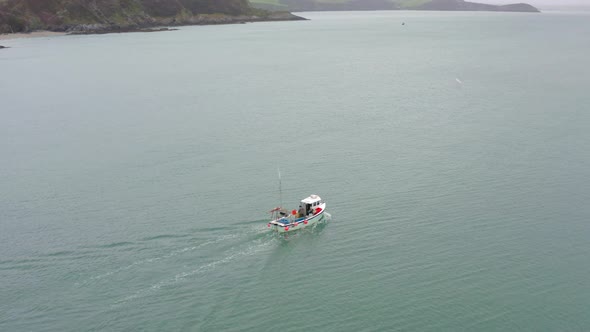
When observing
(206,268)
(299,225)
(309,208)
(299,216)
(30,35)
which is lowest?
(206,268)

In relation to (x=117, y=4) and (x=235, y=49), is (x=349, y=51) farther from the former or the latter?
(x=117, y=4)

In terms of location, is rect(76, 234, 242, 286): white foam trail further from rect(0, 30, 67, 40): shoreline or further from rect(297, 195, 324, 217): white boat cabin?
rect(0, 30, 67, 40): shoreline

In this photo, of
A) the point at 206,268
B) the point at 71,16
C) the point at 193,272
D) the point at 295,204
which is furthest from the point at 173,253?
the point at 71,16

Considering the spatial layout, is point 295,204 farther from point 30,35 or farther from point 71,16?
point 71,16

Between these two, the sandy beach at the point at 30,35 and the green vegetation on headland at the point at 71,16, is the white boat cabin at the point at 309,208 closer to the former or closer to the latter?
the sandy beach at the point at 30,35

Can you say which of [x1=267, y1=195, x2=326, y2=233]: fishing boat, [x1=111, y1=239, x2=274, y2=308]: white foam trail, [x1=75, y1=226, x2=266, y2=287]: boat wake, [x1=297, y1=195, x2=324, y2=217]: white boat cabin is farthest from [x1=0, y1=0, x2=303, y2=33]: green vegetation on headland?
[x1=111, y1=239, x2=274, y2=308]: white foam trail

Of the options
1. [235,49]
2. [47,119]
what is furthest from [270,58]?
[47,119]

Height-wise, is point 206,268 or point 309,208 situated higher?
point 309,208

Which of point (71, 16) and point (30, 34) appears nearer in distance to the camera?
point (30, 34)
